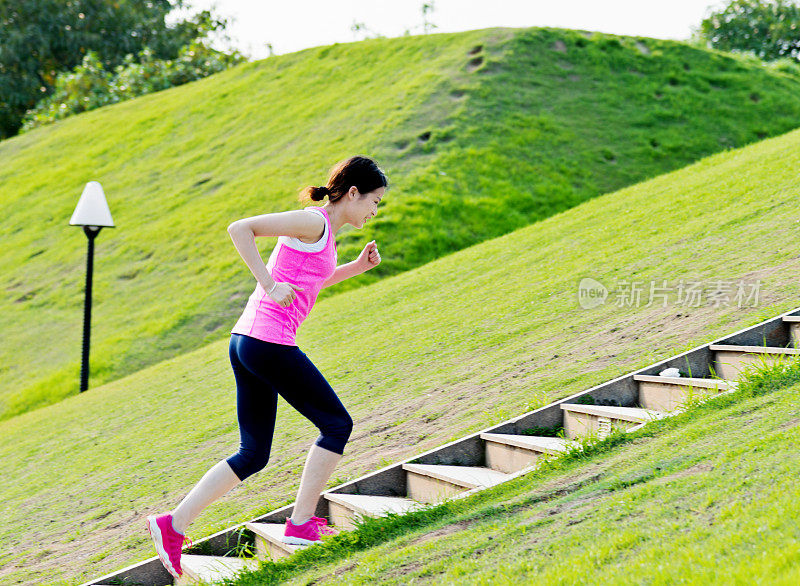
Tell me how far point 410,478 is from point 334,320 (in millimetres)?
7489

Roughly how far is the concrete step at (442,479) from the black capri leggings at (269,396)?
919 millimetres

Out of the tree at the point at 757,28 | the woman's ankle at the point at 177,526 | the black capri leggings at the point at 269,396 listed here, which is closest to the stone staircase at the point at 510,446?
the woman's ankle at the point at 177,526

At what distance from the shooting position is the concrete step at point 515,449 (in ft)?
16.7

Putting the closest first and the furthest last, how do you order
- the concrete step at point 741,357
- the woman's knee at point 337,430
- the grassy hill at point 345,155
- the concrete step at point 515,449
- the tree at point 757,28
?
1. the woman's knee at point 337,430
2. the concrete step at point 515,449
3. the concrete step at point 741,357
4. the grassy hill at point 345,155
5. the tree at point 757,28

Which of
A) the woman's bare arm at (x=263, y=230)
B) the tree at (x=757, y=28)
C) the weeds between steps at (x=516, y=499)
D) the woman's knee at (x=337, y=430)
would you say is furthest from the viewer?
the tree at (x=757, y=28)

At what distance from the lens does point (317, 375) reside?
4.37 meters

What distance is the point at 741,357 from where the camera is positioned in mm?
5566

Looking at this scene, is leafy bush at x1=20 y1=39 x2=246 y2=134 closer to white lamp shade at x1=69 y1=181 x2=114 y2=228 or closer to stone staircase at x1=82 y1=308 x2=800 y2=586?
white lamp shade at x1=69 y1=181 x2=114 y2=228

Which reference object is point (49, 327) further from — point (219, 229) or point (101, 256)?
point (219, 229)

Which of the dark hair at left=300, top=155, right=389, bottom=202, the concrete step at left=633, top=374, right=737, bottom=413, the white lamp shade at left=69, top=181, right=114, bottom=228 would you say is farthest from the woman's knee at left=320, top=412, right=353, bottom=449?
the white lamp shade at left=69, top=181, right=114, bottom=228

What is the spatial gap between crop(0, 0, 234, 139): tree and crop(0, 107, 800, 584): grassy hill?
37101mm

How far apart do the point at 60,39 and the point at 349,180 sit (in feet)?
158

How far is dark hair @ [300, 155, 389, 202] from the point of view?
15.1 ft

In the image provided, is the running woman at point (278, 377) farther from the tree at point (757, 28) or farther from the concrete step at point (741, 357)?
the tree at point (757, 28)
